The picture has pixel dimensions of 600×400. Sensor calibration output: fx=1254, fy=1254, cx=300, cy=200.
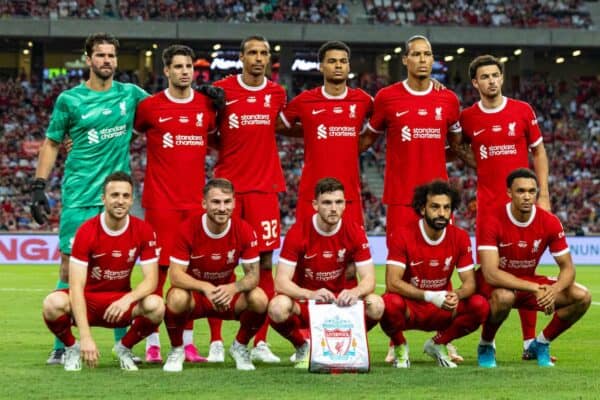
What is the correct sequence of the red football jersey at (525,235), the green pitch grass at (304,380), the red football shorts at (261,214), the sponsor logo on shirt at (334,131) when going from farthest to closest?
the sponsor logo on shirt at (334,131), the red football shorts at (261,214), the red football jersey at (525,235), the green pitch grass at (304,380)

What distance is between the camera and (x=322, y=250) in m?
9.00

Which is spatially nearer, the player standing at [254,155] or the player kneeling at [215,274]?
the player kneeling at [215,274]

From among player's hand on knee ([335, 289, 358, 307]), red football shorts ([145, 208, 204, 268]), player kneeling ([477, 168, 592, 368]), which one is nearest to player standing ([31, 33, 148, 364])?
red football shorts ([145, 208, 204, 268])

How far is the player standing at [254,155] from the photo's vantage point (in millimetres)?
9867

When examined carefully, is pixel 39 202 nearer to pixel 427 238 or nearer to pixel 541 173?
pixel 427 238

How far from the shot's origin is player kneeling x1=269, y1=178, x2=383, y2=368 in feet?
28.7

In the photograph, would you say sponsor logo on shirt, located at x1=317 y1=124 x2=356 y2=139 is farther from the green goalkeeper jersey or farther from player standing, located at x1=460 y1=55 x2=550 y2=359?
the green goalkeeper jersey

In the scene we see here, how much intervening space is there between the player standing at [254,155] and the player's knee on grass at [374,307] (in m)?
1.27

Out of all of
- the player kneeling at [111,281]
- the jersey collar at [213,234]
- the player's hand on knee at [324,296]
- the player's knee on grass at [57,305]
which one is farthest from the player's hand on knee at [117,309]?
the player's hand on knee at [324,296]

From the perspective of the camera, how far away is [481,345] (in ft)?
29.6

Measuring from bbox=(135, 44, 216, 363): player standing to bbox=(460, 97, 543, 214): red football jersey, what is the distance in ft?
7.16

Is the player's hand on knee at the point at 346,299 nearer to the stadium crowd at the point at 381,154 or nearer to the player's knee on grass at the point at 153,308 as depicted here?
the player's knee on grass at the point at 153,308

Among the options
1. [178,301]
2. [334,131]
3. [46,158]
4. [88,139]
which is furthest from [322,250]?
[46,158]

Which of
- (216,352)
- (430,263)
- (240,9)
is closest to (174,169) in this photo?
(216,352)
